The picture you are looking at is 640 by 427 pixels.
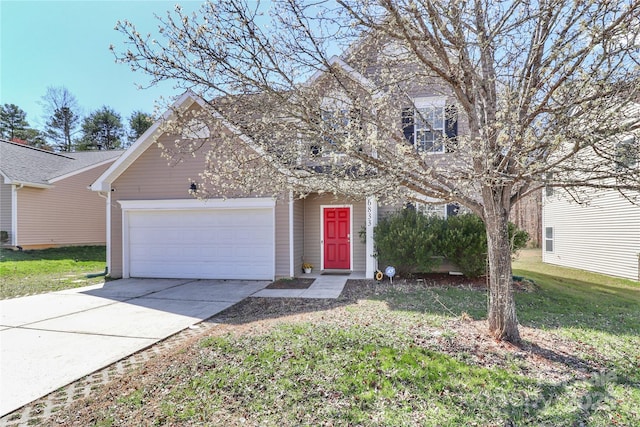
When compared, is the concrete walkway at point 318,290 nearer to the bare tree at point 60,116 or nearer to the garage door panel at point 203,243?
the garage door panel at point 203,243

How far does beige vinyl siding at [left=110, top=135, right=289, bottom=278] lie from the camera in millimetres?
9297

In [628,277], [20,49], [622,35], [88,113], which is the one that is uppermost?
[88,113]

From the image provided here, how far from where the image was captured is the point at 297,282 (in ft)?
29.0

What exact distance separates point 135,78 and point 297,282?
6.24 m

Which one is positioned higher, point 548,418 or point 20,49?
point 20,49

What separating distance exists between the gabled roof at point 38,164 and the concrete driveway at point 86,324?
31.4 feet

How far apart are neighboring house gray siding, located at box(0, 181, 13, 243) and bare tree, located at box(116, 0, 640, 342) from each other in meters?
15.6

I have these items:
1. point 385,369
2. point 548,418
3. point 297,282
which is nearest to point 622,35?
point 548,418

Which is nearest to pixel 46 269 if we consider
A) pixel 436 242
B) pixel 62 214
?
pixel 62 214

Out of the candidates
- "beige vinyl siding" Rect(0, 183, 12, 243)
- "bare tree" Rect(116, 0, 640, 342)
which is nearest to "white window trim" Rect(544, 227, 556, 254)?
"bare tree" Rect(116, 0, 640, 342)

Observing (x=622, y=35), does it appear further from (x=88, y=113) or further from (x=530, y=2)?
(x=88, y=113)

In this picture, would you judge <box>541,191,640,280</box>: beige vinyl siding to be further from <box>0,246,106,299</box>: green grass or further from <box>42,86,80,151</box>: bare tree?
<box>42,86,80,151</box>: bare tree

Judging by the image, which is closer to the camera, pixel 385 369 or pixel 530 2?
pixel 385 369

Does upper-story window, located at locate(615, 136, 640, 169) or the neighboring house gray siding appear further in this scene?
the neighboring house gray siding
